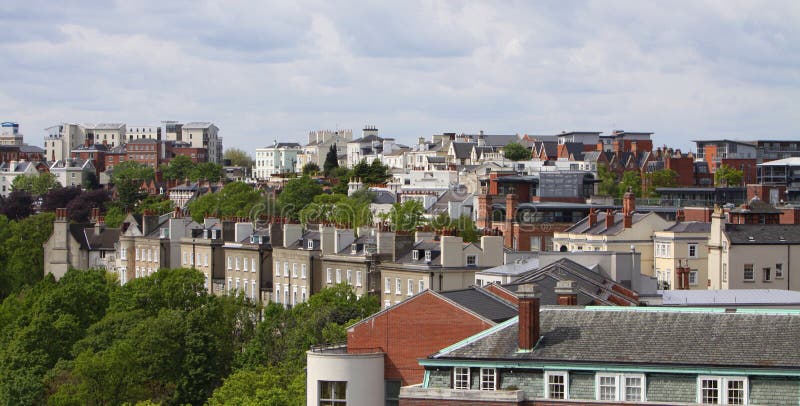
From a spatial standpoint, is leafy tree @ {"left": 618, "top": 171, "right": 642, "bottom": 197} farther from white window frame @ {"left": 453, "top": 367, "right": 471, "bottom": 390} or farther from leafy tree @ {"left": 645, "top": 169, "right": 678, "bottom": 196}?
white window frame @ {"left": 453, "top": 367, "right": 471, "bottom": 390}

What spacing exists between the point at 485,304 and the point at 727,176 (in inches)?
5422

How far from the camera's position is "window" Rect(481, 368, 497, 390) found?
42000 mm

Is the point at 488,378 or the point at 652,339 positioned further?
the point at 488,378

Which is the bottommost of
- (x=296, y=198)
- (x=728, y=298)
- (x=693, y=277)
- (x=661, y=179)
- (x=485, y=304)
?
(x=693, y=277)

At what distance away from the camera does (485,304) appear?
53.6m

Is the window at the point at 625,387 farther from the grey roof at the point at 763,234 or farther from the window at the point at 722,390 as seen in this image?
the grey roof at the point at 763,234

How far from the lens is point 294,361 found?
7488cm

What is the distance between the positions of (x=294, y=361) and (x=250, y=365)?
373 cm

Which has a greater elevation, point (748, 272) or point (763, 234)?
point (763, 234)

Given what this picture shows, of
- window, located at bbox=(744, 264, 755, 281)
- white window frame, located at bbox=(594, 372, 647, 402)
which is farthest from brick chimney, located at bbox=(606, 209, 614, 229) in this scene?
white window frame, located at bbox=(594, 372, 647, 402)

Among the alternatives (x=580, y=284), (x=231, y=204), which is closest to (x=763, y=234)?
(x=580, y=284)

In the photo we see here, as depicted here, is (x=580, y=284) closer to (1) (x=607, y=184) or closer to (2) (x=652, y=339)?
(2) (x=652, y=339)

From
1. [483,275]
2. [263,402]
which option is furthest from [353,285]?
[263,402]

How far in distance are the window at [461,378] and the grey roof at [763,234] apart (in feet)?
171
